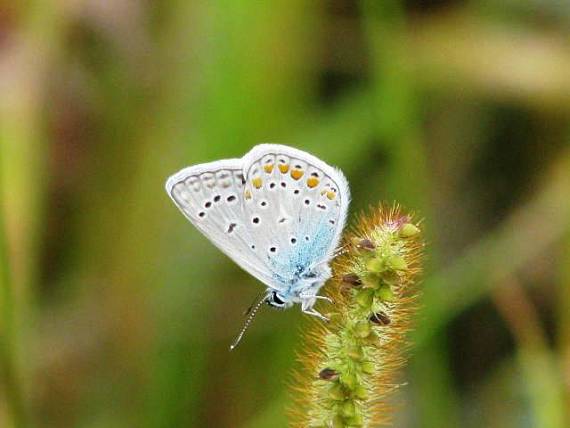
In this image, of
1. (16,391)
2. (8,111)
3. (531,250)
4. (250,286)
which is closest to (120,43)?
(8,111)

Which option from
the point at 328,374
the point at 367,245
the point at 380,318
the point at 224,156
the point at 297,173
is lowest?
the point at 328,374

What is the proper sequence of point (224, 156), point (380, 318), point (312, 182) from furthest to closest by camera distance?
point (224, 156)
point (312, 182)
point (380, 318)

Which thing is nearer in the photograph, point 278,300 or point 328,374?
point 328,374

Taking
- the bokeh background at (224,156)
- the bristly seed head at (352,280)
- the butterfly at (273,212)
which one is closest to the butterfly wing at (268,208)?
the butterfly at (273,212)

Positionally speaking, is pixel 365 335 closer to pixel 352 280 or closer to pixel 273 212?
pixel 352 280

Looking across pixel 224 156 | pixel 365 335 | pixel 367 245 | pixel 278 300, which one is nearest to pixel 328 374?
pixel 365 335

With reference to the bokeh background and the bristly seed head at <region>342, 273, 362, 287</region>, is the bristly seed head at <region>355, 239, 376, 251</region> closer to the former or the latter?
the bristly seed head at <region>342, 273, 362, 287</region>

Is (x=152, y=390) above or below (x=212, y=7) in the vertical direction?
below

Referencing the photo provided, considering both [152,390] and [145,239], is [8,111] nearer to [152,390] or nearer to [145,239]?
[145,239]
